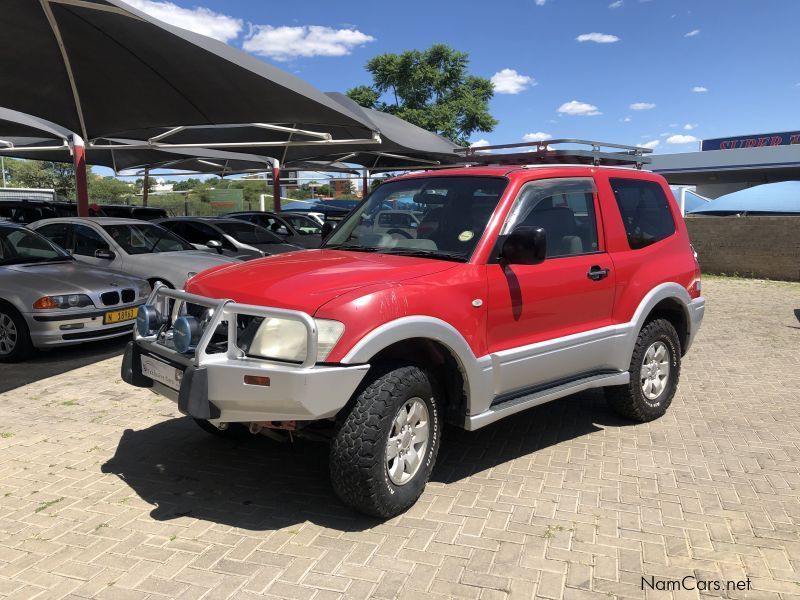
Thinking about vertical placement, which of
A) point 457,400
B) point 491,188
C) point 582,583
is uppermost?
point 491,188

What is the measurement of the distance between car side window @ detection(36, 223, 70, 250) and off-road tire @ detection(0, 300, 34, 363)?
7.88 feet

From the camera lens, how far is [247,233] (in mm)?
12641

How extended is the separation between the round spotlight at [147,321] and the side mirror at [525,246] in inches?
84.0

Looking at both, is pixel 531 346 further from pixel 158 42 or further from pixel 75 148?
pixel 75 148

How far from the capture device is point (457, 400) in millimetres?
3660

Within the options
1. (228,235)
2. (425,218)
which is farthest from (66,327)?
(228,235)

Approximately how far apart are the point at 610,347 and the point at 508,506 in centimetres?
151

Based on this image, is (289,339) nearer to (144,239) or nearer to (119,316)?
(119,316)

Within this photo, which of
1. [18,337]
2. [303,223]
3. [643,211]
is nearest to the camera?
[643,211]

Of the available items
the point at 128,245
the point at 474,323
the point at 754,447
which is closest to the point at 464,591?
the point at 474,323

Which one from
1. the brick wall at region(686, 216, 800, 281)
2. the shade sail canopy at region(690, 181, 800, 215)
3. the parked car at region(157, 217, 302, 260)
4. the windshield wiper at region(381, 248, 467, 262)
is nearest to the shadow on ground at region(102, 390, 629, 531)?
the windshield wiper at region(381, 248, 467, 262)

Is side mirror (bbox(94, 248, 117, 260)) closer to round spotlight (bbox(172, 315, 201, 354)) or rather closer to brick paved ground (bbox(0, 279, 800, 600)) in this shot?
brick paved ground (bbox(0, 279, 800, 600))

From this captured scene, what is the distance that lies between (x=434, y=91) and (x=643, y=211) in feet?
93.5

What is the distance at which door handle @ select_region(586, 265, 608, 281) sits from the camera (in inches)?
168
